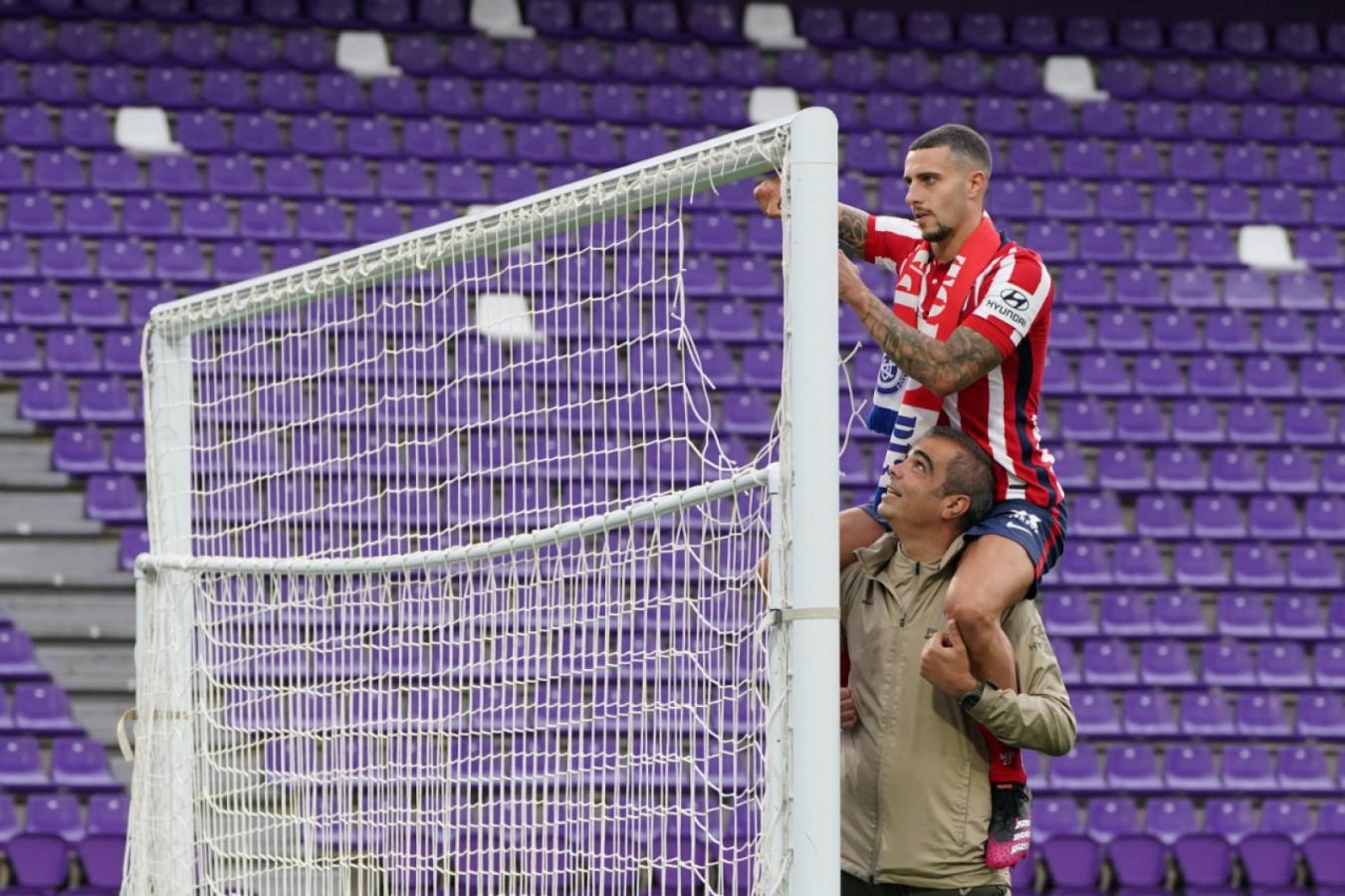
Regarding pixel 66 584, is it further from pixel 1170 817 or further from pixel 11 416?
pixel 1170 817

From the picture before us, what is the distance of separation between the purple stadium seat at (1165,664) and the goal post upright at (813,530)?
28.7 ft

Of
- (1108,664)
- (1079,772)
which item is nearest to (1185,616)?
(1108,664)

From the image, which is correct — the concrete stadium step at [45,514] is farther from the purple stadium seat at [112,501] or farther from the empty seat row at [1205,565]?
the empty seat row at [1205,565]

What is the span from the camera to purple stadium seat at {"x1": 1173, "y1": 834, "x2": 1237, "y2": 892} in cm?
1073

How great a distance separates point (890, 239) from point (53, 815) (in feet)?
24.8

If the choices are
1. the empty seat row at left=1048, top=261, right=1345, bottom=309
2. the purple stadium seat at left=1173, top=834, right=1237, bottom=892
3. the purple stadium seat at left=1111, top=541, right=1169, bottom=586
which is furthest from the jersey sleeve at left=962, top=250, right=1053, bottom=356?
the empty seat row at left=1048, top=261, right=1345, bottom=309

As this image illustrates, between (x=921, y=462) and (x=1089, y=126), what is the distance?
1126 centimetres

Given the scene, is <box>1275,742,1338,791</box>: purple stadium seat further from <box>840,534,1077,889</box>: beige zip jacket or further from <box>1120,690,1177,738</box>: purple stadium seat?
<box>840,534,1077,889</box>: beige zip jacket

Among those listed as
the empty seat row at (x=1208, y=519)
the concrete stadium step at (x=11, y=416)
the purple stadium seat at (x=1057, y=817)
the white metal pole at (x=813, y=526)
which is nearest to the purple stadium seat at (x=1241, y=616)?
the empty seat row at (x=1208, y=519)

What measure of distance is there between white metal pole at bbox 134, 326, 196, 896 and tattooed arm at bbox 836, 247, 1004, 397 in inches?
88.3

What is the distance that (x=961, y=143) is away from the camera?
3.94 metres

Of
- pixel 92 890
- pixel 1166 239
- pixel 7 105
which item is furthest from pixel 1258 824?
pixel 7 105

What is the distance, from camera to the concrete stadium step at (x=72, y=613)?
1130cm

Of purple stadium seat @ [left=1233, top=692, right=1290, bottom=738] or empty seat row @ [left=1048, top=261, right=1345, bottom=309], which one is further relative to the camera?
empty seat row @ [left=1048, top=261, right=1345, bottom=309]
